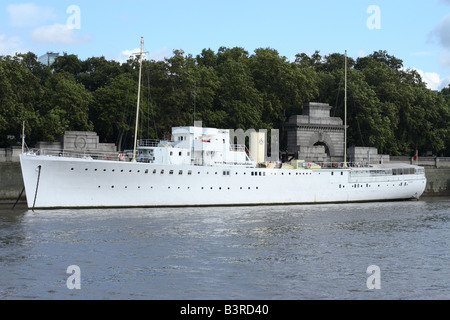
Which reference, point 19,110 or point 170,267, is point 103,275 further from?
point 19,110

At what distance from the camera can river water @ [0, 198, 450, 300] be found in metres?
19.6

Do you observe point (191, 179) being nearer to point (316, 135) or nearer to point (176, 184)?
point (176, 184)

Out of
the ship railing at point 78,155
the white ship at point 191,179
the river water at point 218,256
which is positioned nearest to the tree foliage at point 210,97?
the ship railing at point 78,155

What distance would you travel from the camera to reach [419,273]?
2227 cm

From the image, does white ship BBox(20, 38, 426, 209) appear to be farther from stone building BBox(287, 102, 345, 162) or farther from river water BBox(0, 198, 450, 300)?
stone building BBox(287, 102, 345, 162)

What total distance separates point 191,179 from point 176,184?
4.05ft

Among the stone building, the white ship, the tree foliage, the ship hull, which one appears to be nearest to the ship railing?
the white ship

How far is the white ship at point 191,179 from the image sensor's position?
39250 mm

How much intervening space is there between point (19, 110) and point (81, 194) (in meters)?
17.5

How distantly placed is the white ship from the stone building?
1081 cm

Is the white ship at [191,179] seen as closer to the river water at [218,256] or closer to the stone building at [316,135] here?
the river water at [218,256]

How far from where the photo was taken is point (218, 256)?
24672 millimetres

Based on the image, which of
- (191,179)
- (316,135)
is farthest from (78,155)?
(316,135)

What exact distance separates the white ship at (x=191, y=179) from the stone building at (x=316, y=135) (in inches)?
426
